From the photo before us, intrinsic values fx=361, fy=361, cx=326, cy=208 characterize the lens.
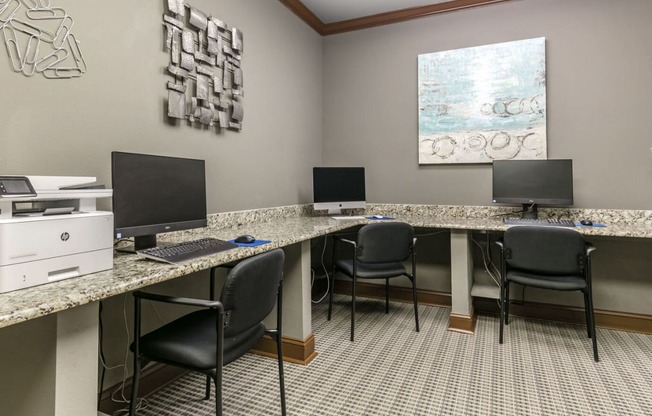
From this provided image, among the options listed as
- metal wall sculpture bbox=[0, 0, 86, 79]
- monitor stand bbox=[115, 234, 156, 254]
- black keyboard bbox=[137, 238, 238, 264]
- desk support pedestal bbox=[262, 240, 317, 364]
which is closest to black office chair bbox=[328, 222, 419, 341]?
desk support pedestal bbox=[262, 240, 317, 364]

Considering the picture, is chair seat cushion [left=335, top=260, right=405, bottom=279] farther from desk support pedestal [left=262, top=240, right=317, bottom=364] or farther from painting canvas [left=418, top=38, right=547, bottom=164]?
painting canvas [left=418, top=38, right=547, bottom=164]

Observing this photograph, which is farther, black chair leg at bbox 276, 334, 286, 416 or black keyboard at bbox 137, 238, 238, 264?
black chair leg at bbox 276, 334, 286, 416

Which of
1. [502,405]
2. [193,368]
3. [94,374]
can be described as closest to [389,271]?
[502,405]

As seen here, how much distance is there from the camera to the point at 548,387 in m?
2.02

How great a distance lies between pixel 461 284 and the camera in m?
2.87

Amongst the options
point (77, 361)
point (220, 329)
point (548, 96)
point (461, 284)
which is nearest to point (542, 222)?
point (461, 284)

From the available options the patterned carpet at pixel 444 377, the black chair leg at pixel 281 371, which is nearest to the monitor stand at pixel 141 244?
the black chair leg at pixel 281 371

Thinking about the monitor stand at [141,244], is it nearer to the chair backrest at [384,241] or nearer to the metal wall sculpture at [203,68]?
the metal wall sculpture at [203,68]

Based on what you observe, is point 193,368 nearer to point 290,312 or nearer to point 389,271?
point 290,312

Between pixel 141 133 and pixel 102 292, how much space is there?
117 cm

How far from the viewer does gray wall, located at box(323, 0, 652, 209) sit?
2.82 m

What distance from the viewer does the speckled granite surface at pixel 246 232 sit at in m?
0.95

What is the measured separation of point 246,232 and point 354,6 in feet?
8.18

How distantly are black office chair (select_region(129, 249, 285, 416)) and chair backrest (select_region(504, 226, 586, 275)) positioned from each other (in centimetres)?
176
